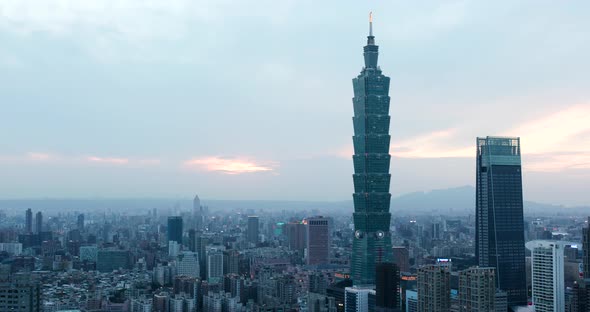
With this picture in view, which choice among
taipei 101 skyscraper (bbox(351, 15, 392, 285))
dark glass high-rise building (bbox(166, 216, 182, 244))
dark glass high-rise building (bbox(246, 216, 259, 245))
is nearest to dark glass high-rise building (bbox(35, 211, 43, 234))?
dark glass high-rise building (bbox(166, 216, 182, 244))

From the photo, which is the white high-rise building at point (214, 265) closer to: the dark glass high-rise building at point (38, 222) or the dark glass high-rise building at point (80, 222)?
the dark glass high-rise building at point (38, 222)

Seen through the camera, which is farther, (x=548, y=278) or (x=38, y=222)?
(x=38, y=222)

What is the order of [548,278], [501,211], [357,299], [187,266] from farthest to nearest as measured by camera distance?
[187,266]
[501,211]
[357,299]
[548,278]

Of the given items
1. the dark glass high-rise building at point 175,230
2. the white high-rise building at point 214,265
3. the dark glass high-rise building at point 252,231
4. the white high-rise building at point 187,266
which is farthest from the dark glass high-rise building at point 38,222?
the white high-rise building at point 214,265

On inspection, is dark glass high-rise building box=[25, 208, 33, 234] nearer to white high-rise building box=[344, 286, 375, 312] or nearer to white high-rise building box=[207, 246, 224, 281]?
white high-rise building box=[207, 246, 224, 281]

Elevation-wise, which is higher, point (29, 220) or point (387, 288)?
point (29, 220)

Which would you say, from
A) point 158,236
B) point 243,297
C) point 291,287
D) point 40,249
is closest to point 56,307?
point 243,297

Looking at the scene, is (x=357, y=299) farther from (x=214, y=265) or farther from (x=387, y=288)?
(x=214, y=265)

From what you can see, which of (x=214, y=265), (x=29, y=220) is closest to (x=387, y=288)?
(x=214, y=265)

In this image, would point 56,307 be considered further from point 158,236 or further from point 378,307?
point 158,236
